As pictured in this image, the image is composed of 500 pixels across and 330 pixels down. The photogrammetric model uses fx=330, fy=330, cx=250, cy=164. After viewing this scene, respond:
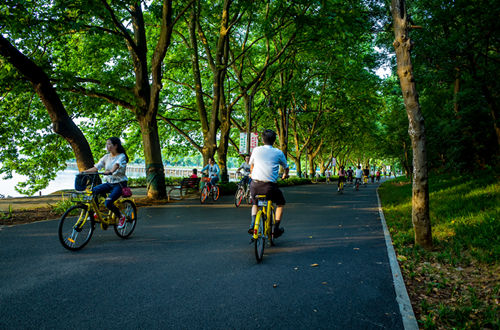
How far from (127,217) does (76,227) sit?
1075 mm

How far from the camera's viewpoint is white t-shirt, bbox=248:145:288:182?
17.2 ft

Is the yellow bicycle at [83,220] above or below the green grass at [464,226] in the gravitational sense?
above

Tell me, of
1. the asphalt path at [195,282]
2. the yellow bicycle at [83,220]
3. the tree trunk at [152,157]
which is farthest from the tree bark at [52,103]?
the yellow bicycle at [83,220]

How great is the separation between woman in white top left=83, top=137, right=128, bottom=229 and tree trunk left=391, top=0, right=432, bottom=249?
521 centimetres

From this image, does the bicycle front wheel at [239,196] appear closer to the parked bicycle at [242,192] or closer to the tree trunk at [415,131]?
the parked bicycle at [242,192]

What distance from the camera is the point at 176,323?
2.94 meters

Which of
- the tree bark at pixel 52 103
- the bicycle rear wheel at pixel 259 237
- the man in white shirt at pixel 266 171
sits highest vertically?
the tree bark at pixel 52 103

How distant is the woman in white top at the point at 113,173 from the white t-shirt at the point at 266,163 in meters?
2.54

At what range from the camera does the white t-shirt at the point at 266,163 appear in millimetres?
5242

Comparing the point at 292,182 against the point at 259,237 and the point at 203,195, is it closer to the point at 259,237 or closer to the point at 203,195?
the point at 203,195

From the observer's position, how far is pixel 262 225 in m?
5.15

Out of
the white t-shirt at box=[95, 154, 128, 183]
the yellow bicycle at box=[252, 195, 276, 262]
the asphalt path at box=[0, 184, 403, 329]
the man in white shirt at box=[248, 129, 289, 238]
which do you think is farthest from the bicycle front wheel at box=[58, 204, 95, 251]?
the yellow bicycle at box=[252, 195, 276, 262]

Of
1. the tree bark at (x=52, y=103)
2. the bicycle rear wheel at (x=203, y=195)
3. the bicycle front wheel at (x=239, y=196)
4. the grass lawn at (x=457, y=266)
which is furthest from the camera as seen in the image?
the bicycle rear wheel at (x=203, y=195)

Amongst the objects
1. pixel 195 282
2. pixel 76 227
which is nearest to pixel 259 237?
pixel 195 282
